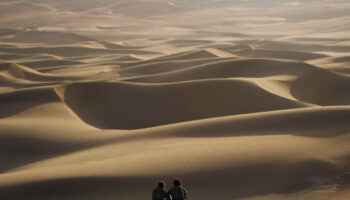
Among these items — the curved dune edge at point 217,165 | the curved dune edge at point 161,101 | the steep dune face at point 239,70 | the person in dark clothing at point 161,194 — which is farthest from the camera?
the steep dune face at point 239,70

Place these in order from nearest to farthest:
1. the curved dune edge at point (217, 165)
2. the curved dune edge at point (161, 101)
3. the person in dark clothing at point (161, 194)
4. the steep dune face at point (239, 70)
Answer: the person in dark clothing at point (161, 194) < the curved dune edge at point (217, 165) < the curved dune edge at point (161, 101) < the steep dune face at point (239, 70)

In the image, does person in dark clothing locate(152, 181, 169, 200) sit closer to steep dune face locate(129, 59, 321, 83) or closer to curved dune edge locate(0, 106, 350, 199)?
curved dune edge locate(0, 106, 350, 199)

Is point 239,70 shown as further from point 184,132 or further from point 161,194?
point 161,194

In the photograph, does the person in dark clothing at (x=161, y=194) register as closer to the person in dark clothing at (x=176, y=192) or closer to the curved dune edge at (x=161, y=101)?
the person in dark clothing at (x=176, y=192)

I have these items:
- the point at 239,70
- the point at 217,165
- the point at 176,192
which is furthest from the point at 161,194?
the point at 239,70

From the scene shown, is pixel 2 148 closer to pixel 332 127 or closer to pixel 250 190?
pixel 250 190

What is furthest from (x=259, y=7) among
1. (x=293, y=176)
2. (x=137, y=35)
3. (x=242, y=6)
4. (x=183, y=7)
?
(x=293, y=176)

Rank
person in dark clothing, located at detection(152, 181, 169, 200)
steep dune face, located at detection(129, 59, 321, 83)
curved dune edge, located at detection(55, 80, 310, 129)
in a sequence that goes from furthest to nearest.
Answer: steep dune face, located at detection(129, 59, 321, 83)
curved dune edge, located at detection(55, 80, 310, 129)
person in dark clothing, located at detection(152, 181, 169, 200)

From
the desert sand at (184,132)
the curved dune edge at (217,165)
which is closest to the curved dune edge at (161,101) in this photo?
the desert sand at (184,132)

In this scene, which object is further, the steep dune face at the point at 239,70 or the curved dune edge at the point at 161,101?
the steep dune face at the point at 239,70

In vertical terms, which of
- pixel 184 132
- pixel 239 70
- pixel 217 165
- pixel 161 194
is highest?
pixel 239 70

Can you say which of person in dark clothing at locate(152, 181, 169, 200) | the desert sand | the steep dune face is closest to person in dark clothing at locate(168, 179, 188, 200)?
person in dark clothing at locate(152, 181, 169, 200)
